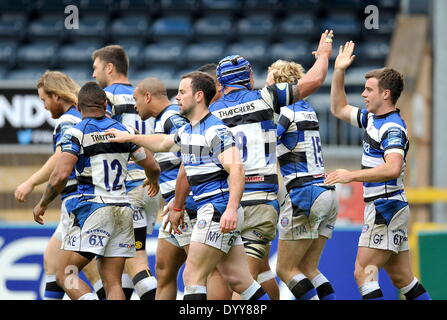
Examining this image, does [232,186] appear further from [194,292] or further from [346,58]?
[346,58]

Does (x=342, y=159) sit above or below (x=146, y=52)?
below

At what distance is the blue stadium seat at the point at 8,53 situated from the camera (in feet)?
59.4

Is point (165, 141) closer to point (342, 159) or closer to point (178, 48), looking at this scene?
point (342, 159)

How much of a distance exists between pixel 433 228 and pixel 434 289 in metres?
0.84

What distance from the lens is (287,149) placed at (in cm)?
890

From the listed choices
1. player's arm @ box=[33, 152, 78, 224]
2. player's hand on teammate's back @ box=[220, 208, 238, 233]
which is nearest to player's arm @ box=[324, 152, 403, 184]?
player's hand on teammate's back @ box=[220, 208, 238, 233]

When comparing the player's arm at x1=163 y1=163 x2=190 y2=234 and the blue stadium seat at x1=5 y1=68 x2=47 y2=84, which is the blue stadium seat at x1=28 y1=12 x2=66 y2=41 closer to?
the blue stadium seat at x1=5 y1=68 x2=47 y2=84

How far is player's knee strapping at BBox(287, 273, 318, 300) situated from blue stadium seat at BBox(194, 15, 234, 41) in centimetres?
950

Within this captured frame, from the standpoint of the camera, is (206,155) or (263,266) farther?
(263,266)

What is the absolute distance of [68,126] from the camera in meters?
8.98

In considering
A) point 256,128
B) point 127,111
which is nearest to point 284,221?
point 256,128

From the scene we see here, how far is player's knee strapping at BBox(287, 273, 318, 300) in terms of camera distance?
880 centimetres

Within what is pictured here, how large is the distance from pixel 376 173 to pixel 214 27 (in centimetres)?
1064
